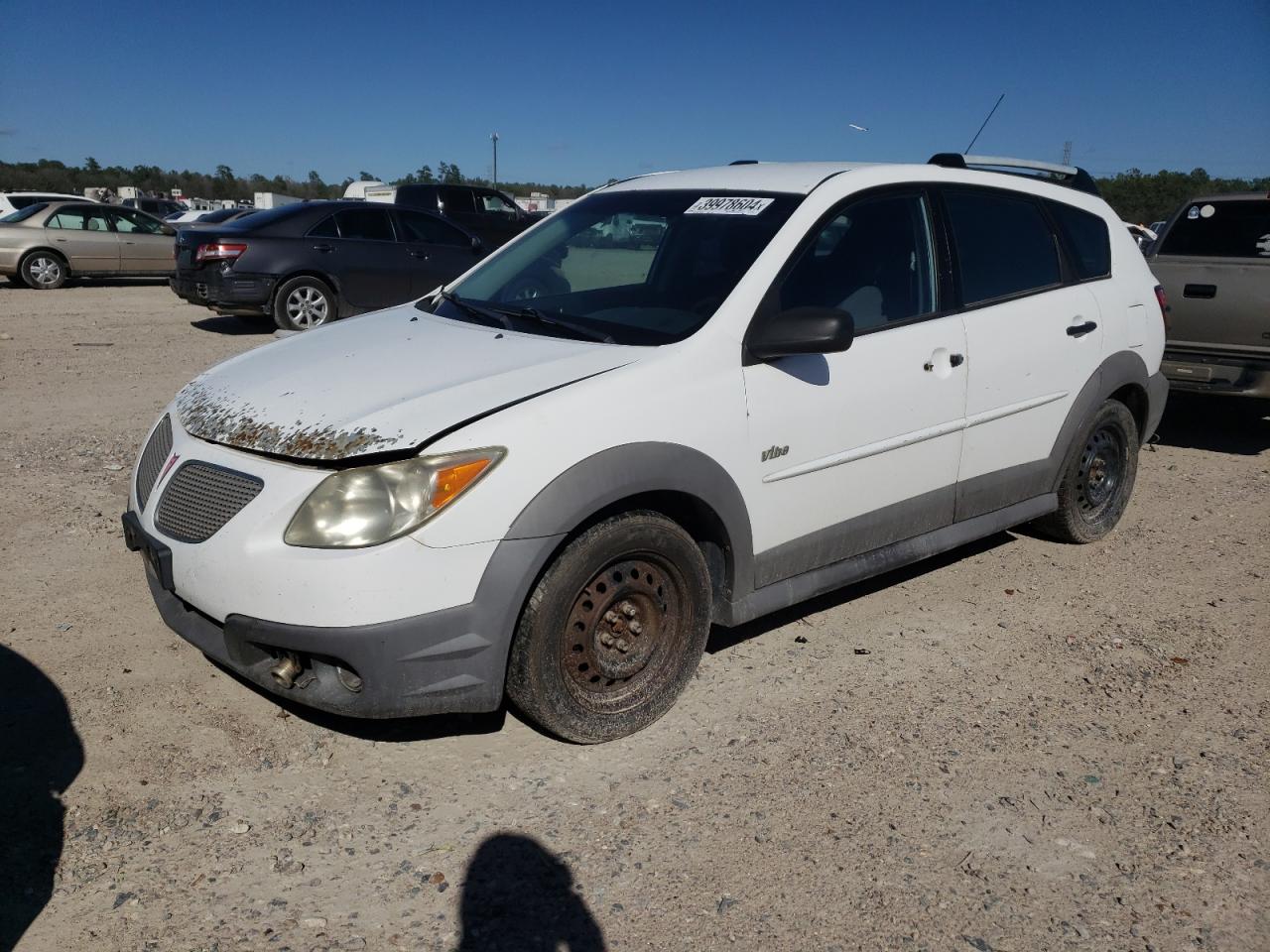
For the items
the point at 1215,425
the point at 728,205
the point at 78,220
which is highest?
the point at 728,205

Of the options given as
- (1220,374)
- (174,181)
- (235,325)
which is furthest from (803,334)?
(174,181)

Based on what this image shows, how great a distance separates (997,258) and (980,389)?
644 mm

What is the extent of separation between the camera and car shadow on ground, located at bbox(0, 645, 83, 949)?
266 centimetres

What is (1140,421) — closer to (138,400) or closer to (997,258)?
(997,258)

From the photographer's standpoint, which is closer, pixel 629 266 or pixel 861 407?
pixel 861 407

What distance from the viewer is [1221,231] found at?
841cm

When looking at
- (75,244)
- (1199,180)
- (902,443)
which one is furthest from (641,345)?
(1199,180)

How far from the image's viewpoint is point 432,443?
2.96 meters

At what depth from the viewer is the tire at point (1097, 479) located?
5.20 meters

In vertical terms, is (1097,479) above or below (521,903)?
above

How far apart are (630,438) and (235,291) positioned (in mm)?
9974

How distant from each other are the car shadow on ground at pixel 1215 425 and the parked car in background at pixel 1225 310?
747mm

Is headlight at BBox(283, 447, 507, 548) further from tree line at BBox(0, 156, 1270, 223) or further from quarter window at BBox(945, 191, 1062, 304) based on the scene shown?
tree line at BBox(0, 156, 1270, 223)

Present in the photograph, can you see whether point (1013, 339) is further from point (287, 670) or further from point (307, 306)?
point (307, 306)
